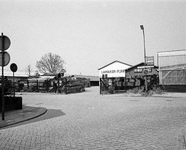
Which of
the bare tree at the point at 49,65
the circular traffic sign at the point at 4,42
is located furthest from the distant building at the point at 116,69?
the circular traffic sign at the point at 4,42

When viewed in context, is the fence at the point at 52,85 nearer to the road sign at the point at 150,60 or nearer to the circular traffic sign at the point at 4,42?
the road sign at the point at 150,60

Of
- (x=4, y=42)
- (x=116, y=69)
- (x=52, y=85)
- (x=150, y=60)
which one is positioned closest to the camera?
(x=4, y=42)

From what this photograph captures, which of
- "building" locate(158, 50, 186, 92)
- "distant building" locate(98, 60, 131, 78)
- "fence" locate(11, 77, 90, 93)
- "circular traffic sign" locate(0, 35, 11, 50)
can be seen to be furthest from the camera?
"distant building" locate(98, 60, 131, 78)

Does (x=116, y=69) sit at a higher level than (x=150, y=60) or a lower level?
higher

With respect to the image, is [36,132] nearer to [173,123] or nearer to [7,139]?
[7,139]

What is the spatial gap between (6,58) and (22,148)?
4334mm

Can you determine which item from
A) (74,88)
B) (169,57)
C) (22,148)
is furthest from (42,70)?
(22,148)

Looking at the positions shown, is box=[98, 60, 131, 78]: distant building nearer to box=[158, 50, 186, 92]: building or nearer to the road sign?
box=[158, 50, 186, 92]: building

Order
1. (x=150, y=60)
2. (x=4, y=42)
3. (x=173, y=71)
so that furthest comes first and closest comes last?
1. (x=173, y=71)
2. (x=150, y=60)
3. (x=4, y=42)

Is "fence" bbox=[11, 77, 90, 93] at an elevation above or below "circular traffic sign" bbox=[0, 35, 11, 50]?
below

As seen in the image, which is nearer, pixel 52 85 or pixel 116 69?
pixel 52 85

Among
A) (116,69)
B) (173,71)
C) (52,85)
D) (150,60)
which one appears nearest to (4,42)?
(150,60)

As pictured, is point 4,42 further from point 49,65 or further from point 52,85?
point 49,65

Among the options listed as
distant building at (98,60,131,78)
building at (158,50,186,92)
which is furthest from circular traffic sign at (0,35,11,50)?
distant building at (98,60,131,78)
